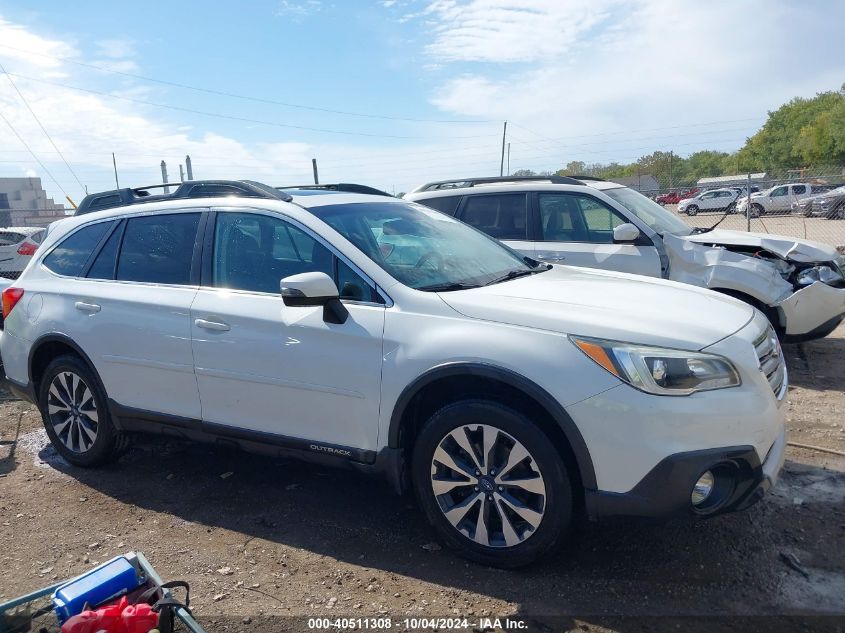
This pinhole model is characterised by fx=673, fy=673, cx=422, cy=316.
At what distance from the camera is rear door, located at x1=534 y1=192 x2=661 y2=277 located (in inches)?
249

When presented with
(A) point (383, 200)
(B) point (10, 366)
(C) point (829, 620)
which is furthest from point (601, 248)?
(B) point (10, 366)

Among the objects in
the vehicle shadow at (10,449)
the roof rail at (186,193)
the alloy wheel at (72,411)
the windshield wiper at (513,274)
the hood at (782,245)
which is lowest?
the vehicle shadow at (10,449)

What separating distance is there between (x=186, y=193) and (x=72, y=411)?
1.67 meters

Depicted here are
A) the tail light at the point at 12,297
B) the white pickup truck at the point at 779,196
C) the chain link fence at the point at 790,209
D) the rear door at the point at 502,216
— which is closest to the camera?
the tail light at the point at 12,297

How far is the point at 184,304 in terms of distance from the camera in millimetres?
3875

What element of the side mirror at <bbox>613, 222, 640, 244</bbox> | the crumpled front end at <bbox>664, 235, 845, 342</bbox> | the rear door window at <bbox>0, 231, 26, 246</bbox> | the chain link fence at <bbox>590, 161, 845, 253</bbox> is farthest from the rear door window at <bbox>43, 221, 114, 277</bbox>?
the chain link fence at <bbox>590, 161, 845, 253</bbox>

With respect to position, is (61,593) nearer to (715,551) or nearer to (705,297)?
(715,551)

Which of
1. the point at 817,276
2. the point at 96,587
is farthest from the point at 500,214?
the point at 96,587

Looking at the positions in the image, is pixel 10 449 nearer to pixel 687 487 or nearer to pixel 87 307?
pixel 87 307

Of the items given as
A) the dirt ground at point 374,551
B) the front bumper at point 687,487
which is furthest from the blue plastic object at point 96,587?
the front bumper at point 687,487

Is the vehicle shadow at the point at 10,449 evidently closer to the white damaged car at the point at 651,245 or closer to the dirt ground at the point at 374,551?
the dirt ground at the point at 374,551

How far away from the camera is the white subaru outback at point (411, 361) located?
2766 mm

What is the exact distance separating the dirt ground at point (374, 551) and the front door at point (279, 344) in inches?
21.4

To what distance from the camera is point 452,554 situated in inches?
129
